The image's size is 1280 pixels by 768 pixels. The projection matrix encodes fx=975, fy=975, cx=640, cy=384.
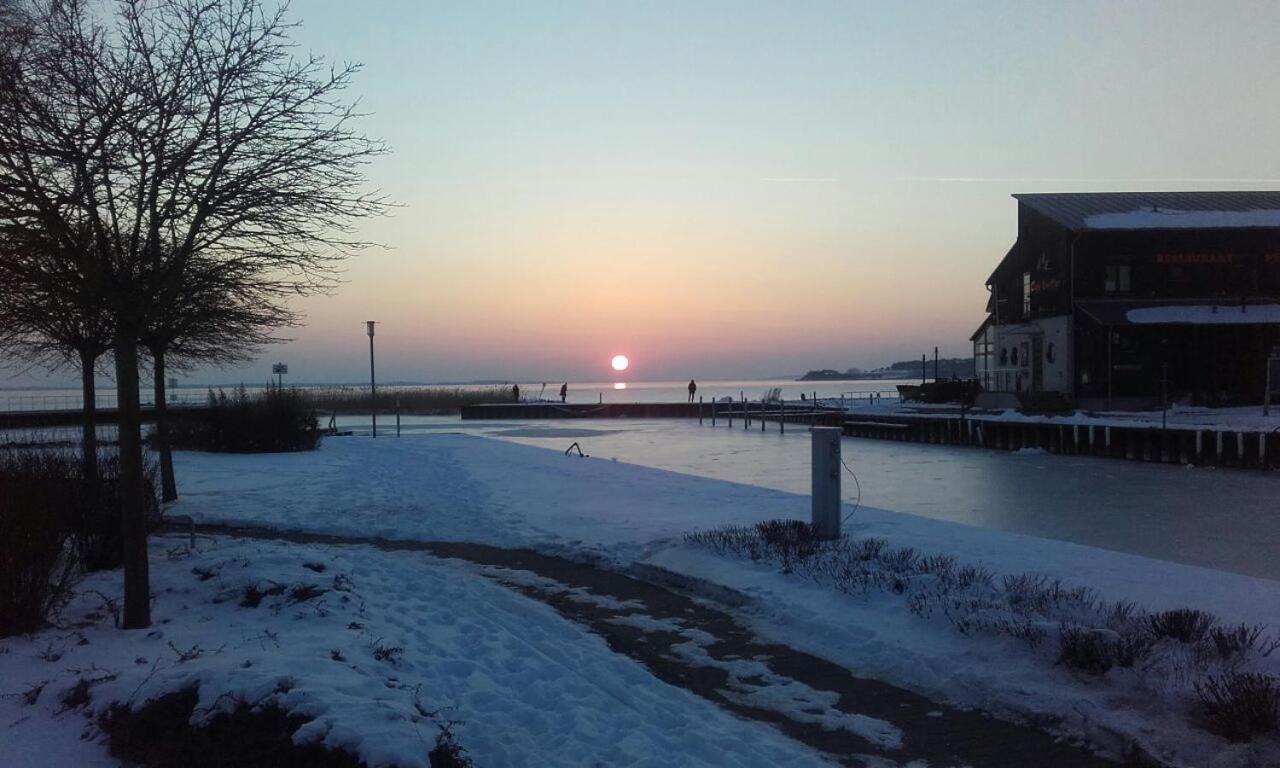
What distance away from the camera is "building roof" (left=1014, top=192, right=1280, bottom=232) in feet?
147

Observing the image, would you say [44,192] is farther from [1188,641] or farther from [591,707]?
[1188,641]

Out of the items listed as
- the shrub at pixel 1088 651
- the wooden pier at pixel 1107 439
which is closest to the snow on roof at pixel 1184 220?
the wooden pier at pixel 1107 439

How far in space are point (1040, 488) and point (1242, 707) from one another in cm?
2027

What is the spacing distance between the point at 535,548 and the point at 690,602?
356 cm

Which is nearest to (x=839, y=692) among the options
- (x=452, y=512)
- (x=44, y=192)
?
(x=44, y=192)

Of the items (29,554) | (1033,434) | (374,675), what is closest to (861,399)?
(1033,434)

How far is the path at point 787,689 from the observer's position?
5.80m

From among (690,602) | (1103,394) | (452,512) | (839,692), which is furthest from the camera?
(1103,394)

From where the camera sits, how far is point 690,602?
388 inches

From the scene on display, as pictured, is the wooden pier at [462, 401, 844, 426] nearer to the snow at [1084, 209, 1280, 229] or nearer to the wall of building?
the wall of building

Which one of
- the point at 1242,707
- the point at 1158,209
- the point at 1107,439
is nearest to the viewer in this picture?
the point at 1242,707

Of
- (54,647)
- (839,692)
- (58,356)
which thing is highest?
(58,356)

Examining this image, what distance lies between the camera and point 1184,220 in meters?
45.1

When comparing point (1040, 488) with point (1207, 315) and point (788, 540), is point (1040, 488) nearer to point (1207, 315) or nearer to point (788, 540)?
point (788, 540)
